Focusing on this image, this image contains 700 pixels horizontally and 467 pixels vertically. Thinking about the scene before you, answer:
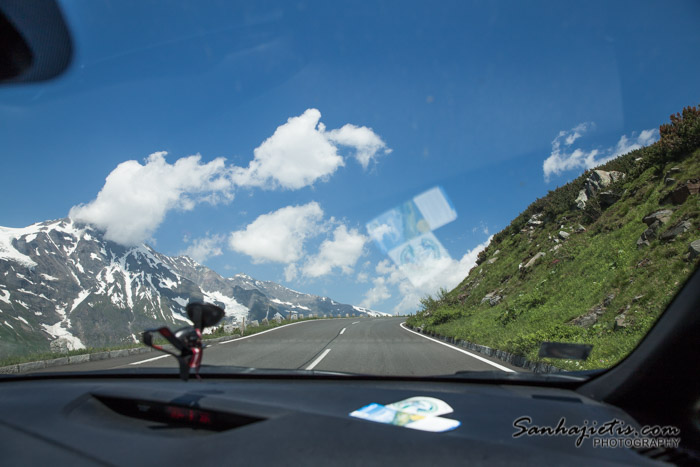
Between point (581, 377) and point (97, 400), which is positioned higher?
point (97, 400)

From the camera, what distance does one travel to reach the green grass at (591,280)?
7820 mm

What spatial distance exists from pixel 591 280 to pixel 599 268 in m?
0.67

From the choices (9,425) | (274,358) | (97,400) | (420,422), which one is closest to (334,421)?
(420,422)

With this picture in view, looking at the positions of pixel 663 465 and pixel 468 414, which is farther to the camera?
pixel 468 414

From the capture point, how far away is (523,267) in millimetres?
22656

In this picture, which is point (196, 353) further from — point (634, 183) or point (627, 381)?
point (634, 183)

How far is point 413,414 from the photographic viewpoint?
1.53 m

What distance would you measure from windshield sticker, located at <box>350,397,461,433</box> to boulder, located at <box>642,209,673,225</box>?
13.4 m

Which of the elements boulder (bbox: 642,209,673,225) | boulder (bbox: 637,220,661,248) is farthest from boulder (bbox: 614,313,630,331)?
boulder (bbox: 642,209,673,225)

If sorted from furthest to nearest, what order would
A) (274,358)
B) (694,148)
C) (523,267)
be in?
(523,267) < (694,148) < (274,358)

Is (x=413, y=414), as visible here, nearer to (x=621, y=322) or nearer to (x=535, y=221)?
(x=621, y=322)

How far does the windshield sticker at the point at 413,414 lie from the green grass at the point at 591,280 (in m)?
1.25

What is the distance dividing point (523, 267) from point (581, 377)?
22.3 m

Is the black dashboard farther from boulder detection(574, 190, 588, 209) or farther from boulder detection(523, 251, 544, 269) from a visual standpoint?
boulder detection(574, 190, 588, 209)
